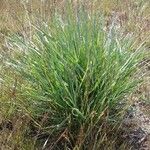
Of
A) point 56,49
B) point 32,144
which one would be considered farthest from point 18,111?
point 56,49

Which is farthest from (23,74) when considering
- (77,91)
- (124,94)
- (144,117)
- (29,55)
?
(144,117)

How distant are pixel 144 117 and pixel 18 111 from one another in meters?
0.98

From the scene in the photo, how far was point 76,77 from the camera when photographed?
2852mm

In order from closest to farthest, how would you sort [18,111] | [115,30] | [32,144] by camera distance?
[32,144] → [18,111] → [115,30]

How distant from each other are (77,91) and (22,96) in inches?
16.5

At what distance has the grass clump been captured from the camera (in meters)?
2.79

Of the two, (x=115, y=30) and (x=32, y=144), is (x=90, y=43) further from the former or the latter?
(x=32, y=144)

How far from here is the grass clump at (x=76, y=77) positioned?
2.79 meters

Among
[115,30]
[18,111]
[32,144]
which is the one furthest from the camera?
[115,30]

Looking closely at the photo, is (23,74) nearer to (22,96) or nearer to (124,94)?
(22,96)

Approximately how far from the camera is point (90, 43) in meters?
2.89

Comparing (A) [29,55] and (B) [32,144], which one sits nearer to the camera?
(B) [32,144]

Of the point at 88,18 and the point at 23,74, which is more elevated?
the point at 88,18

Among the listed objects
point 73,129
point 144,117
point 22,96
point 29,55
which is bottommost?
point 144,117
